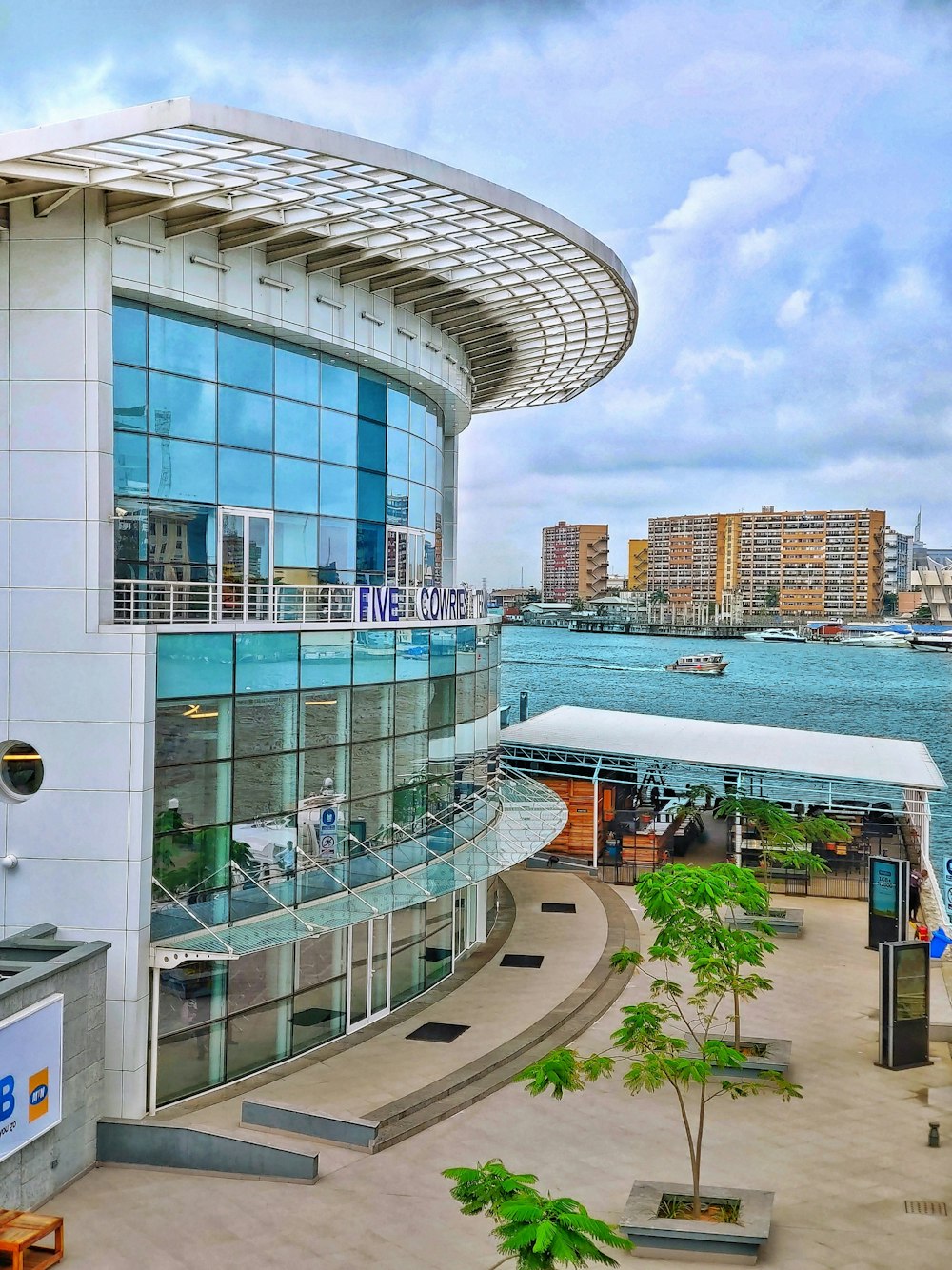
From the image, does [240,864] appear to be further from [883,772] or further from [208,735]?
[883,772]

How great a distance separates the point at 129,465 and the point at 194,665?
3.50 meters

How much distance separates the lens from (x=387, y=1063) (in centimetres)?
2106

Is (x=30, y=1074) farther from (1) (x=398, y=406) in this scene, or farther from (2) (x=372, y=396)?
(1) (x=398, y=406)

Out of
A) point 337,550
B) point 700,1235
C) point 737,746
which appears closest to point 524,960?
point 337,550

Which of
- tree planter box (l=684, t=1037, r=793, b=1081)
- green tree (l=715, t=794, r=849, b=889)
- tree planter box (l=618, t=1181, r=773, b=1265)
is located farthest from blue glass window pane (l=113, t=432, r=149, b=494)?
green tree (l=715, t=794, r=849, b=889)

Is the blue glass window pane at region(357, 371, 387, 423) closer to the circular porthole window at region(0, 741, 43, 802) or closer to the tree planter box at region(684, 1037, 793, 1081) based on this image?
the circular porthole window at region(0, 741, 43, 802)

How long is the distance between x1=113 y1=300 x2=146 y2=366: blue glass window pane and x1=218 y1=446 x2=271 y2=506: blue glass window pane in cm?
241

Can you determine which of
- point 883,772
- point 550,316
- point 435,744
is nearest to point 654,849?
point 883,772

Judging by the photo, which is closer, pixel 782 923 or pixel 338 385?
pixel 338 385

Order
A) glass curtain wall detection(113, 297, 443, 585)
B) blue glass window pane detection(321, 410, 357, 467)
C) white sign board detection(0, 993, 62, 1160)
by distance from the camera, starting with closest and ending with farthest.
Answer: white sign board detection(0, 993, 62, 1160), glass curtain wall detection(113, 297, 443, 585), blue glass window pane detection(321, 410, 357, 467)

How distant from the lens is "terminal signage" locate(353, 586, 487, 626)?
22.7 meters

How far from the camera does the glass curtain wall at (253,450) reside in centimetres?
1958

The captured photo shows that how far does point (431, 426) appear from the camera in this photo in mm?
28766

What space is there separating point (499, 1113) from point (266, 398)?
43.4ft
